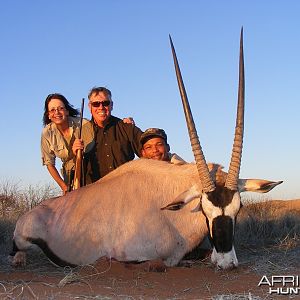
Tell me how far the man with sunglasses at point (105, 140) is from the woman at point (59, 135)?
0.24 metres

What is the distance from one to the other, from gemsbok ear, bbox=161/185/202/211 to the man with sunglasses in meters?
2.30

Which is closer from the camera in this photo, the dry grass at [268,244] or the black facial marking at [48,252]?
the dry grass at [268,244]

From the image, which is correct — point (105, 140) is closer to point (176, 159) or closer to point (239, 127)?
point (176, 159)

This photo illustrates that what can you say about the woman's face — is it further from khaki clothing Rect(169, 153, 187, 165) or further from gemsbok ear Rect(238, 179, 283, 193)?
gemsbok ear Rect(238, 179, 283, 193)

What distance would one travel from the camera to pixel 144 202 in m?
5.87

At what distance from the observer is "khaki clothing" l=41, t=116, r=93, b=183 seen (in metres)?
7.88

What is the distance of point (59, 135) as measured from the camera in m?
7.98

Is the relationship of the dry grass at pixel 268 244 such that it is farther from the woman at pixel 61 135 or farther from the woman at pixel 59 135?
the woman at pixel 59 135

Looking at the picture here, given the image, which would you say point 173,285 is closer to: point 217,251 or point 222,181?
point 217,251

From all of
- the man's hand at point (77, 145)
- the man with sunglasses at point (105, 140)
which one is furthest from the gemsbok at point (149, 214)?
the man with sunglasses at point (105, 140)

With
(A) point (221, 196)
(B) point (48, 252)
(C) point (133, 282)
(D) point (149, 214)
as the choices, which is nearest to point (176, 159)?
(D) point (149, 214)

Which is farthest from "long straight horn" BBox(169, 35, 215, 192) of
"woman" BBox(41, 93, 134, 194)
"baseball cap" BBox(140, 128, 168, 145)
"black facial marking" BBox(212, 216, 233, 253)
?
"woman" BBox(41, 93, 134, 194)

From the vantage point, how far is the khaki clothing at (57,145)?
788cm

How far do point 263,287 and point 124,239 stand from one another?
1.64m
